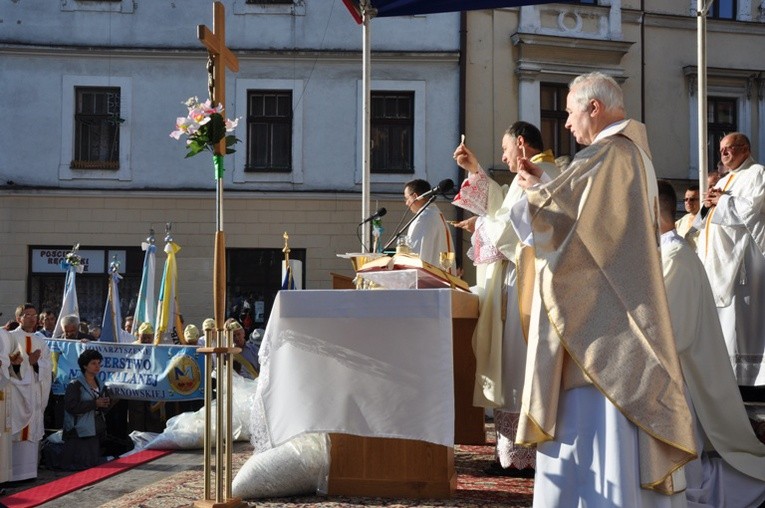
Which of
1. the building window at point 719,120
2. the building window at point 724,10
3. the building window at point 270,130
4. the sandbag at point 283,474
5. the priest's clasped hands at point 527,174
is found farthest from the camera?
the building window at point 724,10

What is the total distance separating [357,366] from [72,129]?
15275mm

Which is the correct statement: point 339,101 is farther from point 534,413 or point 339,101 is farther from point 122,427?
point 534,413

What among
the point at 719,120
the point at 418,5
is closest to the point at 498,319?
the point at 418,5

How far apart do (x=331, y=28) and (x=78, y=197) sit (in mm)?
5607

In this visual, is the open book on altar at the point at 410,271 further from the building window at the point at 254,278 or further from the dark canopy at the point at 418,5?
the building window at the point at 254,278

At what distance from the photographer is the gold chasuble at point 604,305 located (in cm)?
388

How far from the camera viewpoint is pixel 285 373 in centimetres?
507

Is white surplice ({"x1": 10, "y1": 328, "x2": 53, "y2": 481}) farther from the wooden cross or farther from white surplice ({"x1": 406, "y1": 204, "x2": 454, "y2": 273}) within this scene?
the wooden cross

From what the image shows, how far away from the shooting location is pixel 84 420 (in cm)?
1050

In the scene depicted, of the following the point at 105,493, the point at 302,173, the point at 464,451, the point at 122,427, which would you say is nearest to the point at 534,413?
the point at 464,451

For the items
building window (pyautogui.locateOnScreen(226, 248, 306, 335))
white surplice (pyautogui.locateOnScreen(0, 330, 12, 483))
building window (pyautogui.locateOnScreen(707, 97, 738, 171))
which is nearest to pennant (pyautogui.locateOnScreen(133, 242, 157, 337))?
white surplice (pyautogui.locateOnScreen(0, 330, 12, 483))

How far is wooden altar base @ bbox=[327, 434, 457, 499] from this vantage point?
511 cm

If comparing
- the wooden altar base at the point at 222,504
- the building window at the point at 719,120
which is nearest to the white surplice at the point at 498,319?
the wooden altar base at the point at 222,504

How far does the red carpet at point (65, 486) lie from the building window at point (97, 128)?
39.1ft
